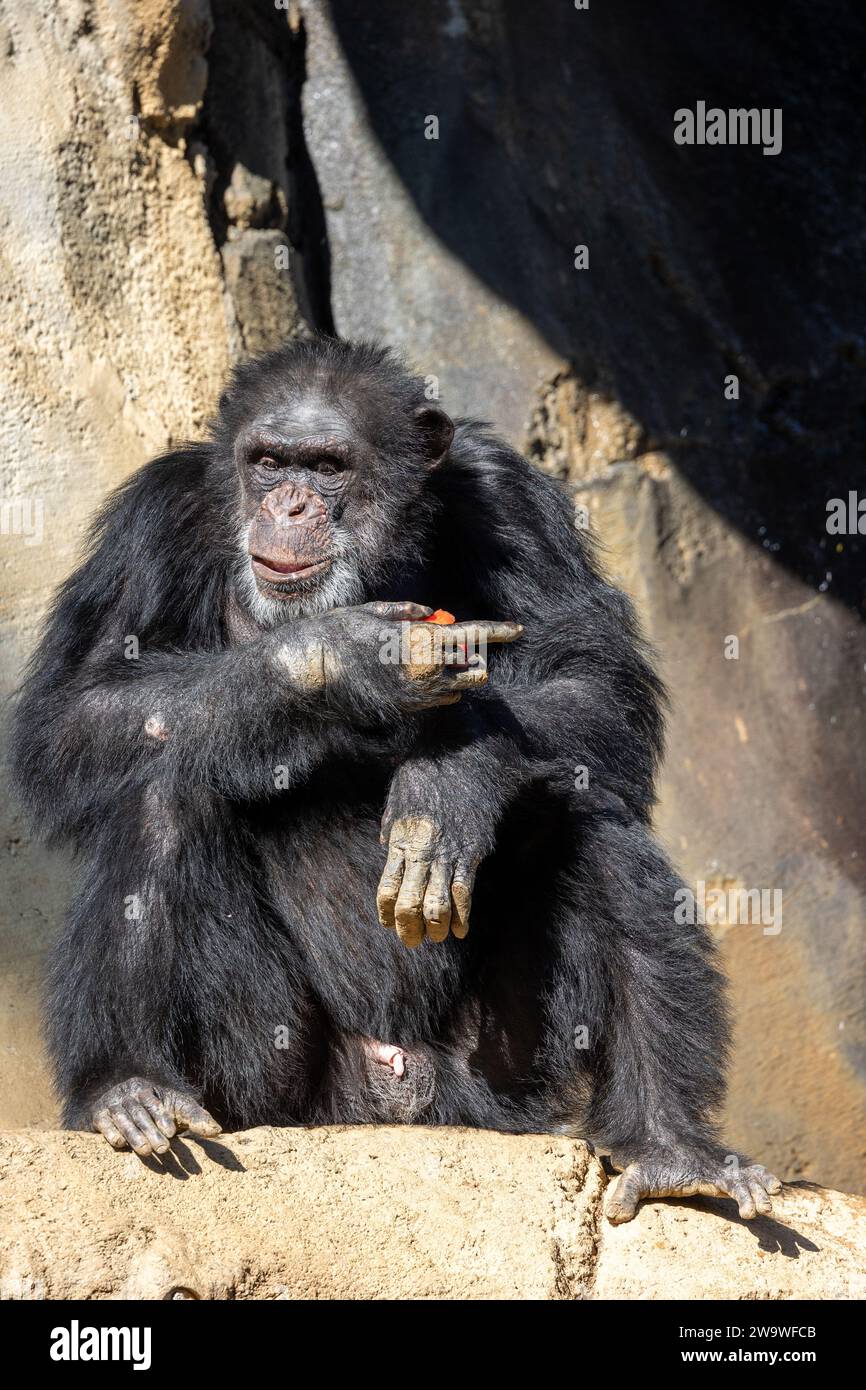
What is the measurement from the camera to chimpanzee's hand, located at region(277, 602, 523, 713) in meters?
4.16

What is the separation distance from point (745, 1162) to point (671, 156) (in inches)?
236

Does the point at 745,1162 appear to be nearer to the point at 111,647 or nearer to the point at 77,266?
the point at 111,647

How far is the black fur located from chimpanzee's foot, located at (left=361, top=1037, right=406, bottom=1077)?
0.03 m

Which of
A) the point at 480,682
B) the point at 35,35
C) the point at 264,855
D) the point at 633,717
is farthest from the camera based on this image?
the point at 35,35

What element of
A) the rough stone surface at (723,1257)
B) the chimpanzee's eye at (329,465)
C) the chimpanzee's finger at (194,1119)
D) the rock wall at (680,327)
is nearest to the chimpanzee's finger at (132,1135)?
the chimpanzee's finger at (194,1119)

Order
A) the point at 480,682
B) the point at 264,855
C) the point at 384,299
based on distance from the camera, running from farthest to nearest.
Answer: the point at 384,299 < the point at 264,855 < the point at 480,682

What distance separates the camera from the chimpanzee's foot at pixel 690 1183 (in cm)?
428

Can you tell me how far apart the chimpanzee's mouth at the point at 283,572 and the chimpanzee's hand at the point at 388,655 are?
367 millimetres

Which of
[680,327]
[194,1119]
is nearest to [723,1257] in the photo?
[194,1119]

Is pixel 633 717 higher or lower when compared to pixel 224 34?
lower

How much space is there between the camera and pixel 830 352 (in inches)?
343

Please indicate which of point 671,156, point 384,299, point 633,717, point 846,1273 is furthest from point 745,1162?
point 671,156

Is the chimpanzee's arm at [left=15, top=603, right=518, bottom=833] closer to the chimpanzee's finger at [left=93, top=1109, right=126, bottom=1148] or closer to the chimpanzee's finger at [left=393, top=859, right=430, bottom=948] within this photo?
the chimpanzee's finger at [left=393, top=859, right=430, bottom=948]

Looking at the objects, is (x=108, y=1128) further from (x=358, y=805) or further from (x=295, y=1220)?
(x=358, y=805)
